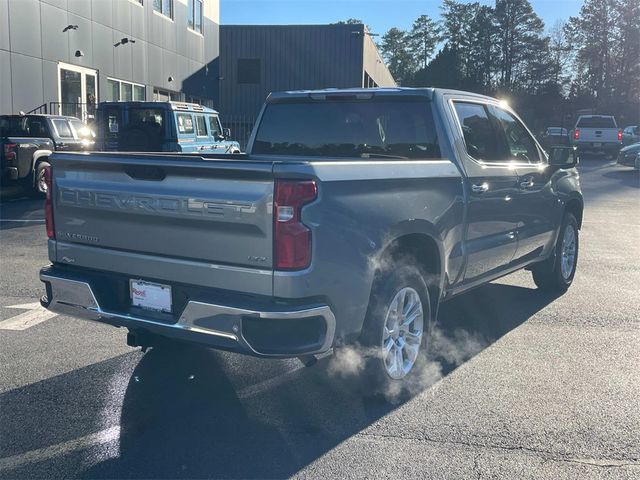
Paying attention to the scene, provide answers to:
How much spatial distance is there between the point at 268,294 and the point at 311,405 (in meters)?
1.03

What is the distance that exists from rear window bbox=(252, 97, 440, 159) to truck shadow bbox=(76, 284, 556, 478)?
1610mm

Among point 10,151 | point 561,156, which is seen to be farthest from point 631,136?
point 561,156

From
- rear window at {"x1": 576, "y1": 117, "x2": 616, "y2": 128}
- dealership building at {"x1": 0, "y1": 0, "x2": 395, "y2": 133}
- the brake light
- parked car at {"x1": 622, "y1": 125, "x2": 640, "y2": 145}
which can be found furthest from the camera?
parked car at {"x1": 622, "y1": 125, "x2": 640, "y2": 145}

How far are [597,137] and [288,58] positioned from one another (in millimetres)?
16803

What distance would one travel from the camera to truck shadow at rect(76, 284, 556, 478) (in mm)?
3512

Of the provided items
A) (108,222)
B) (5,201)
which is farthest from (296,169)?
(5,201)

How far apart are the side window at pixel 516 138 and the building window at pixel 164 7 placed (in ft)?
75.1

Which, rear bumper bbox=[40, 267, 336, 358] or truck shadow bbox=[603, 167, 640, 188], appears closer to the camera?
rear bumper bbox=[40, 267, 336, 358]

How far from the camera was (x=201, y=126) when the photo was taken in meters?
16.0

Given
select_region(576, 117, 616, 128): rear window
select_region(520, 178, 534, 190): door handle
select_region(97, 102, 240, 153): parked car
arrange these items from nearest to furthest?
select_region(520, 178, 534, 190): door handle → select_region(97, 102, 240, 153): parked car → select_region(576, 117, 616, 128): rear window

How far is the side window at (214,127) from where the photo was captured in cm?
1661

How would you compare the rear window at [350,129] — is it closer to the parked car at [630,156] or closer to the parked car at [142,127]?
the parked car at [142,127]

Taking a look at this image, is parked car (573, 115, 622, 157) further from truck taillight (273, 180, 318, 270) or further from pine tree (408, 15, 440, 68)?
pine tree (408, 15, 440, 68)

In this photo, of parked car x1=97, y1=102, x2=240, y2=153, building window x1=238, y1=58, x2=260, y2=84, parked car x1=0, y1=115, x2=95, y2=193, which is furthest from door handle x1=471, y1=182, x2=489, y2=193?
building window x1=238, y1=58, x2=260, y2=84
